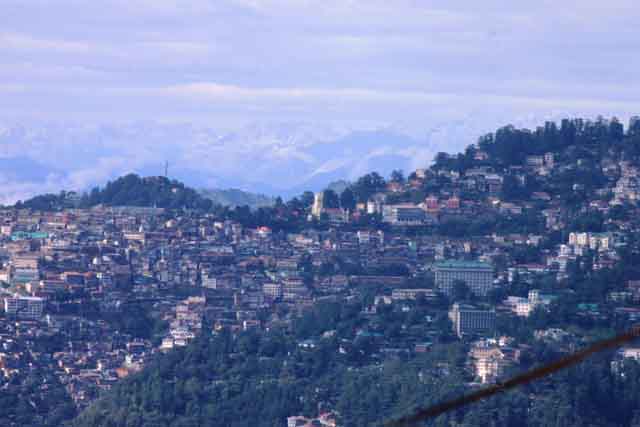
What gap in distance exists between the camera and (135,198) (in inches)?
2368

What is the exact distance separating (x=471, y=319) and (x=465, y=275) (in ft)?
15.3

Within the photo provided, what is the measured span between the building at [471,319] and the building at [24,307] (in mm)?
10144

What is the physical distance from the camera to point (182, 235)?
172 feet

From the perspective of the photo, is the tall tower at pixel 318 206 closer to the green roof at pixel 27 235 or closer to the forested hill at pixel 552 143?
the forested hill at pixel 552 143

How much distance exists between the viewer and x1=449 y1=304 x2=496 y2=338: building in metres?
39.1

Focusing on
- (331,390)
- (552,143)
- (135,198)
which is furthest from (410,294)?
(135,198)

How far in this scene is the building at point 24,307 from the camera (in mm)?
43062

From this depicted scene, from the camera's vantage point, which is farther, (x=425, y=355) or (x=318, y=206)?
(x=318, y=206)

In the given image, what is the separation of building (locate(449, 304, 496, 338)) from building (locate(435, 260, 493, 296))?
3.20 m

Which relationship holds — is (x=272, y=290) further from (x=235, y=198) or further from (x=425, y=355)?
(x=235, y=198)

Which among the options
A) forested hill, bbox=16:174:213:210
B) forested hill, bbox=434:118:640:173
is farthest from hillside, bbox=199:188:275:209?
forested hill, bbox=434:118:640:173

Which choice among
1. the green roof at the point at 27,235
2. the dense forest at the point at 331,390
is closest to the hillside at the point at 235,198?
the green roof at the point at 27,235

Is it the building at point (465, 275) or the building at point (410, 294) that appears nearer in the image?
the building at point (410, 294)

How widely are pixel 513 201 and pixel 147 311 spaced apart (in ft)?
47.1
